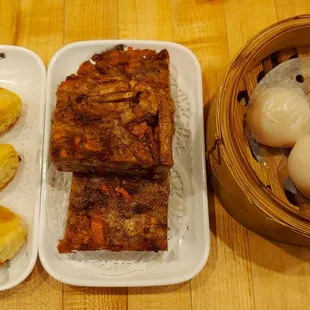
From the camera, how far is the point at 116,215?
1.29 metres

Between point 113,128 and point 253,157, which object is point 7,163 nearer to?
point 113,128

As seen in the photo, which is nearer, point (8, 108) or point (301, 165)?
point (301, 165)

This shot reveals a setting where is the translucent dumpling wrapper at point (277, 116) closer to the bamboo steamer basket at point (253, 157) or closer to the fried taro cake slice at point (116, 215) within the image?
the bamboo steamer basket at point (253, 157)

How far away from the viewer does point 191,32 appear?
1.71m

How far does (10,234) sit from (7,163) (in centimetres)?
25

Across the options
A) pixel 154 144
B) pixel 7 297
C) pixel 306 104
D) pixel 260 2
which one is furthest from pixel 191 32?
pixel 7 297

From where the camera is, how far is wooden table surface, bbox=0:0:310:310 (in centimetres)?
142

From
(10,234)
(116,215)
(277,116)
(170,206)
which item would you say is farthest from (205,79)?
(10,234)

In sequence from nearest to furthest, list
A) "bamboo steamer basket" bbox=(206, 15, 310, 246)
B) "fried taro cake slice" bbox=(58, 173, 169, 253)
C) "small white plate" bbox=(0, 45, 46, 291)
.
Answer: "bamboo steamer basket" bbox=(206, 15, 310, 246) → "fried taro cake slice" bbox=(58, 173, 169, 253) → "small white plate" bbox=(0, 45, 46, 291)

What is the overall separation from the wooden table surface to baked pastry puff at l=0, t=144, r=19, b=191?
323 millimetres

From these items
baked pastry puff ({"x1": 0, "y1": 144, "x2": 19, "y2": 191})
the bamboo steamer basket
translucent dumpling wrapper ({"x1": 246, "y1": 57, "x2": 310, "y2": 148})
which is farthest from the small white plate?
translucent dumpling wrapper ({"x1": 246, "y1": 57, "x2": 310, "y2": 148})

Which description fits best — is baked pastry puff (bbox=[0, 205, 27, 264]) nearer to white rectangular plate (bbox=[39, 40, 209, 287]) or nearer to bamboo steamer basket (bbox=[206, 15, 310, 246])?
white rectangular plate (bbox=[39, 40, 209, 287])

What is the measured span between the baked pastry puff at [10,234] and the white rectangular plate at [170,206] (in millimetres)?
81

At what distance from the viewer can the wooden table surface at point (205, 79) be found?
1425 millimetres
